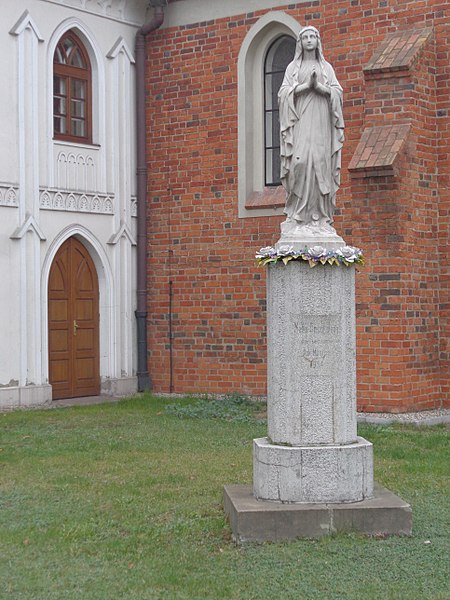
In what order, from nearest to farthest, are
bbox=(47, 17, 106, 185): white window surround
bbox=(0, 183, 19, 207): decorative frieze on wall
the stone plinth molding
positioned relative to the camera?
1. the stone plinth molding
2. bbox=(0, 183, 19, 207): decorative frieze on wall
3. bbox=(47, 17, 106, 185): white window surround

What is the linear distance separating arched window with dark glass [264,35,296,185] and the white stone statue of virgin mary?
354 inches

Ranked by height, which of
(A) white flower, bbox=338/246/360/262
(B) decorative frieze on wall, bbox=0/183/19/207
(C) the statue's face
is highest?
(C) the statue's face

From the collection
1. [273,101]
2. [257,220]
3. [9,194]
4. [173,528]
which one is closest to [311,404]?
[173,528]

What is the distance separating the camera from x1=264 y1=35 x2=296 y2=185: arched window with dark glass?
17875 mm

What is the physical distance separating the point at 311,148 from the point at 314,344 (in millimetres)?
1563

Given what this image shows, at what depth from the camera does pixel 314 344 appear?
845cm

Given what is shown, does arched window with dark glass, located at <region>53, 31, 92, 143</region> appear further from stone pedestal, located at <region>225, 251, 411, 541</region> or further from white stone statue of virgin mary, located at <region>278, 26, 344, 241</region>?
stone pedestal, located at <region>225, 251, 411, 541</region>

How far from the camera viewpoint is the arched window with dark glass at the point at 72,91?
1786 centimetres

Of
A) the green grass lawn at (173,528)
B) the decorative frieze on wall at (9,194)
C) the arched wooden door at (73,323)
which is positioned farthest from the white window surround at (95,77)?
the green grass lawn at (173,528)

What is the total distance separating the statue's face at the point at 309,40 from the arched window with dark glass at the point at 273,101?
29.3 ft

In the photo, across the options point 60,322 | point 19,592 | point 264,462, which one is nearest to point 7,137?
point 60,322

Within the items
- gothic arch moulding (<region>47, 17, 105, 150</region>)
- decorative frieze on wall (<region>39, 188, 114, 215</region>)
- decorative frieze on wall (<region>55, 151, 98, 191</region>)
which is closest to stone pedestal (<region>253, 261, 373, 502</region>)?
decorative frieze on wall (<region>39, 188, 114, 215</region>)

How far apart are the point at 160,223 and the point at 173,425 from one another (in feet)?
16.8

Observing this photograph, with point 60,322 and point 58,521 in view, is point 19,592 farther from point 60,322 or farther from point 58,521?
point 60,322
